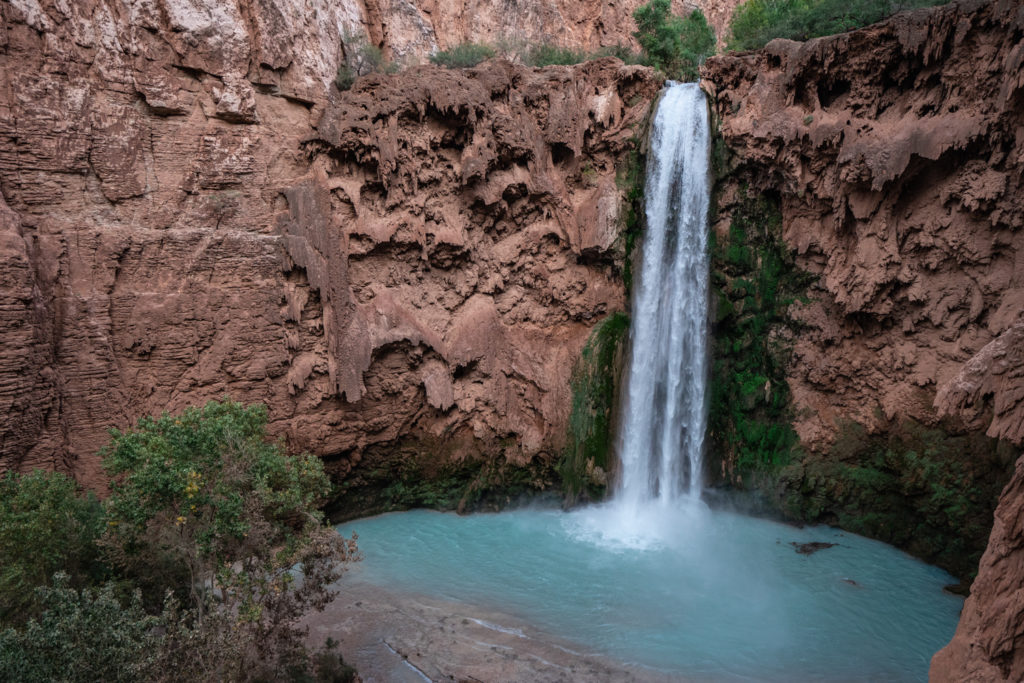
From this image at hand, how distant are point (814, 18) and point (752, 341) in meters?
8.06

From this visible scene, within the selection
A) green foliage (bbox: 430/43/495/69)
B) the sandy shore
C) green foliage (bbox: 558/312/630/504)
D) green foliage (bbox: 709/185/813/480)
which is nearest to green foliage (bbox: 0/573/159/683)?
the sandy shore

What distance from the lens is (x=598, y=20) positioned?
76.7 ft

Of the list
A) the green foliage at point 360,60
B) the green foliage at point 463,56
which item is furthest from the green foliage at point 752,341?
the green foliage at point 360,60

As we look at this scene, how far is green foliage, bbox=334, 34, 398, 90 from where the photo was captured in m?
15.5

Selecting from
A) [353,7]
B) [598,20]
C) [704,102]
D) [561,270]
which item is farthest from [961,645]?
[598,20]

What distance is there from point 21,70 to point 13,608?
29.9 ft

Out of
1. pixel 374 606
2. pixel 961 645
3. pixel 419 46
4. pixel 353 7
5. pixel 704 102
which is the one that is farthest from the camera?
pixel 419 46

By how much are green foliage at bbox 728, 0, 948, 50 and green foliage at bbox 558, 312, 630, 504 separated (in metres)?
8.96

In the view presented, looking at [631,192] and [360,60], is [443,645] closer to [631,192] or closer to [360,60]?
[631,192]

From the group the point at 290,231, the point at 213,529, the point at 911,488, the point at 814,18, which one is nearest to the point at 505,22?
the point at 814,18

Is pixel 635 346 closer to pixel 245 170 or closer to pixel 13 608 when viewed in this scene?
pixel 245 170

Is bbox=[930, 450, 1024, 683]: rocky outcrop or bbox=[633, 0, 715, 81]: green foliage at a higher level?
bbox=[633, 0, 715, 81]: green foliage

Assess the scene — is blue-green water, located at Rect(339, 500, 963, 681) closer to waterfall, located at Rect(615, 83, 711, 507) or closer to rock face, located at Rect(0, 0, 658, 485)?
waterfall, located at Rect(615, 83, 711, 507)

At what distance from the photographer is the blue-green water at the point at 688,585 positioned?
10.2 metres
